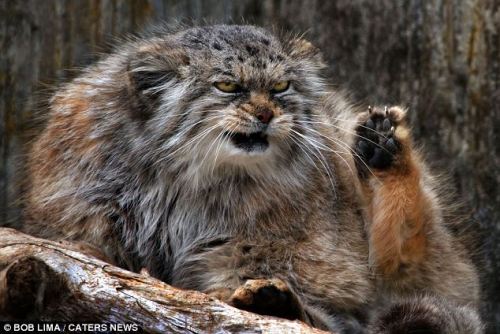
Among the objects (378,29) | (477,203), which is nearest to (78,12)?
(378,29)

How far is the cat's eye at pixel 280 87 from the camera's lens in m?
5.79

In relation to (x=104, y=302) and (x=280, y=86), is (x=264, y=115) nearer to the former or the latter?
(x=280, y=86)

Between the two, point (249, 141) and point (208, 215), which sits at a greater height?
point (249, 141)

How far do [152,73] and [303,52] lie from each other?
99 centimetres

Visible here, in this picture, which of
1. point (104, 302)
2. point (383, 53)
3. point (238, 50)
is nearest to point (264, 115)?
point (238, 50)

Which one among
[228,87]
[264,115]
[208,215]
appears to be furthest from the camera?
[208,215]

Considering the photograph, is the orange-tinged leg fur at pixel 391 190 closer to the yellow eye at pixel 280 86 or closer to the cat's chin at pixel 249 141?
the yellow eye at pixel 280 86

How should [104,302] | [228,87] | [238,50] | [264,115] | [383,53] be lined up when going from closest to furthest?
[104,302] → [264,115] → [228,87] → [238,50] → [383,53]

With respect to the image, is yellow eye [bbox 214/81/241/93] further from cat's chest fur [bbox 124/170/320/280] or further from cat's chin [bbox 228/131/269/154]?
cat's chest fur [bbox 124/170/320/280]

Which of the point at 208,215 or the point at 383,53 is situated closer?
the point at 208,215

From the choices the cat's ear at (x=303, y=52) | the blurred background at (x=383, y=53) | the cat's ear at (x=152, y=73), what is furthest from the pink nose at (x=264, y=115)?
the blurred background at (x=383, y=53)

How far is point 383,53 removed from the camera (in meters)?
7.21

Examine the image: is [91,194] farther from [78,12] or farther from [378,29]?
[378,29]

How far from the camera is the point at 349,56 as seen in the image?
7.26m
